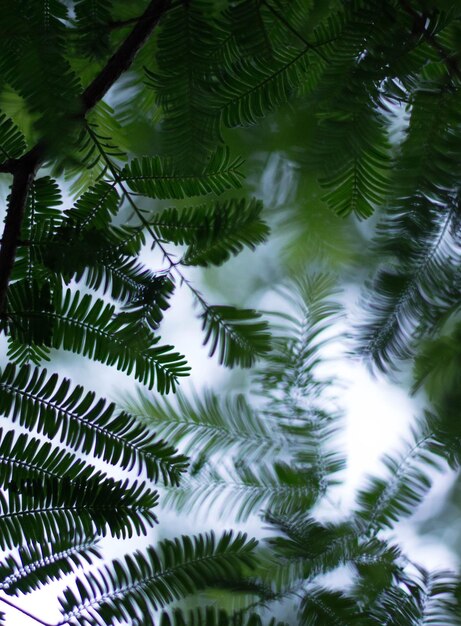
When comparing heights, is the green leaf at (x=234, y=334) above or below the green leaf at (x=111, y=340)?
above

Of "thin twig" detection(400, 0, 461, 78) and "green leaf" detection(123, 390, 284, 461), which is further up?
"thin twig" detection(400, 0, 461, 78)

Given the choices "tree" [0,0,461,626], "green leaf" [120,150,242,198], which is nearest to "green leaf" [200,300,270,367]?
"tree" [0,0,461,626]

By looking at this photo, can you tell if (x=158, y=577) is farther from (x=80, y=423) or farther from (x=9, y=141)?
(x=9, y=141)

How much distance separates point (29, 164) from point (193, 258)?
159 mm

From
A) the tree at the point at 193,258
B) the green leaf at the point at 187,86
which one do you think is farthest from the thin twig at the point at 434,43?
the green leaf at the point at 187,86

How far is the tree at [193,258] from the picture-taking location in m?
0.49

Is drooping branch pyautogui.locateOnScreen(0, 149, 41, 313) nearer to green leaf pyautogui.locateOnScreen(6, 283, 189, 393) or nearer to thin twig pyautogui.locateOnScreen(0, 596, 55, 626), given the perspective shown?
green leaf pyautogui.locateOnScreen(6, 283, 189, 393)

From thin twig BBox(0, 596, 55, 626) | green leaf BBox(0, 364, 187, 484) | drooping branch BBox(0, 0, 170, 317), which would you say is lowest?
thin twig BBox(0, 596, 55, 626)

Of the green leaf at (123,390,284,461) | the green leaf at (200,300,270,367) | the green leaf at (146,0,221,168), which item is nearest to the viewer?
the green leaf at (146,0,221,168)

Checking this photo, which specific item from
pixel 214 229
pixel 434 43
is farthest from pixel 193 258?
pixel 434 43

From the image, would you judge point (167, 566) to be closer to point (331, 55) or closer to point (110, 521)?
point (110, 521)

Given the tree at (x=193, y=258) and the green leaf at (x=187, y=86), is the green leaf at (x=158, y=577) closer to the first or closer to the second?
the tree at (x=193, y=258)

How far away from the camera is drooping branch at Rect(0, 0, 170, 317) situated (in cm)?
48

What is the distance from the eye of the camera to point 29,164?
0.49 meters
